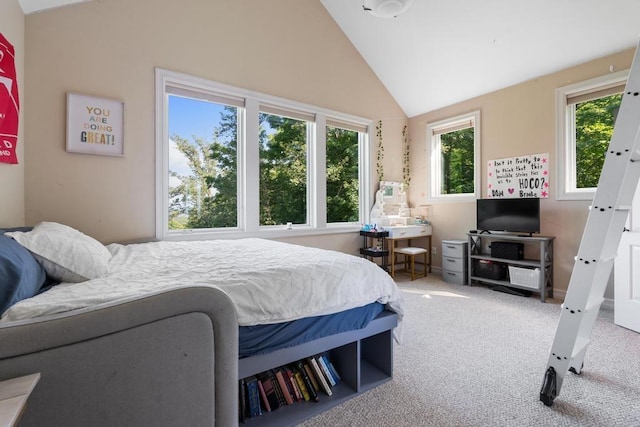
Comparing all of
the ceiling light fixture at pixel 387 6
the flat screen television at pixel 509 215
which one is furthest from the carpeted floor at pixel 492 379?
the ceiling light fixture at pixel 387 6

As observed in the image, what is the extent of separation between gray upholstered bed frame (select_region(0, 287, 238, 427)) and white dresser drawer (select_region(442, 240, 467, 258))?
12.0 ft

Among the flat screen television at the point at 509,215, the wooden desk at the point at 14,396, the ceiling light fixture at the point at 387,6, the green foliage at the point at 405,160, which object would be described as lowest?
the wooden desk at the point at 14,396

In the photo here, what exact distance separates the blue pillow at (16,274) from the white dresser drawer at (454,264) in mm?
4098

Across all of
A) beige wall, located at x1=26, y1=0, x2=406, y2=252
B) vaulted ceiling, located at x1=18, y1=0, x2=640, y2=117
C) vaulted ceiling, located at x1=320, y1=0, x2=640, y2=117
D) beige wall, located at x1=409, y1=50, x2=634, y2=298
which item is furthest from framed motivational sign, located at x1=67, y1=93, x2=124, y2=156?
beige wall, located at x1=409, y1=50, x2=634, y2=298

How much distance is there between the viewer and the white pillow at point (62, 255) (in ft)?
4.08

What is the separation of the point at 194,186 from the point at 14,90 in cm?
142

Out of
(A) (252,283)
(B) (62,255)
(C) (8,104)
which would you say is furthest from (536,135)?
(C) (8,104)

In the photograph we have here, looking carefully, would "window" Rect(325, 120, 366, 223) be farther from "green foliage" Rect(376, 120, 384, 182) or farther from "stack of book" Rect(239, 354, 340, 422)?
"stack of book" Rect(239, 354, 340, 422)

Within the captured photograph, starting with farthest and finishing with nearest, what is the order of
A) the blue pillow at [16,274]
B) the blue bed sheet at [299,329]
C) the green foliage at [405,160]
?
the green foliage at [405,160] < the blue bed sheet at [299,329] < the blue pillow at [16,274]

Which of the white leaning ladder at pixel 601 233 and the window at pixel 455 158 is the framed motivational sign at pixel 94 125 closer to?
the white leaning ladder at pixel 601 233

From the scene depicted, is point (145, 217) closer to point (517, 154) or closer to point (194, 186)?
point (194, 186)

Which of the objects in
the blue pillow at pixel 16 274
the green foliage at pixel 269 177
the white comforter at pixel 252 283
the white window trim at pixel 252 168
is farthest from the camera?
the green foliage at pixel 269 177

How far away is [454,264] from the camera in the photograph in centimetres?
398

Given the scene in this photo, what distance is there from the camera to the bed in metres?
0.76
